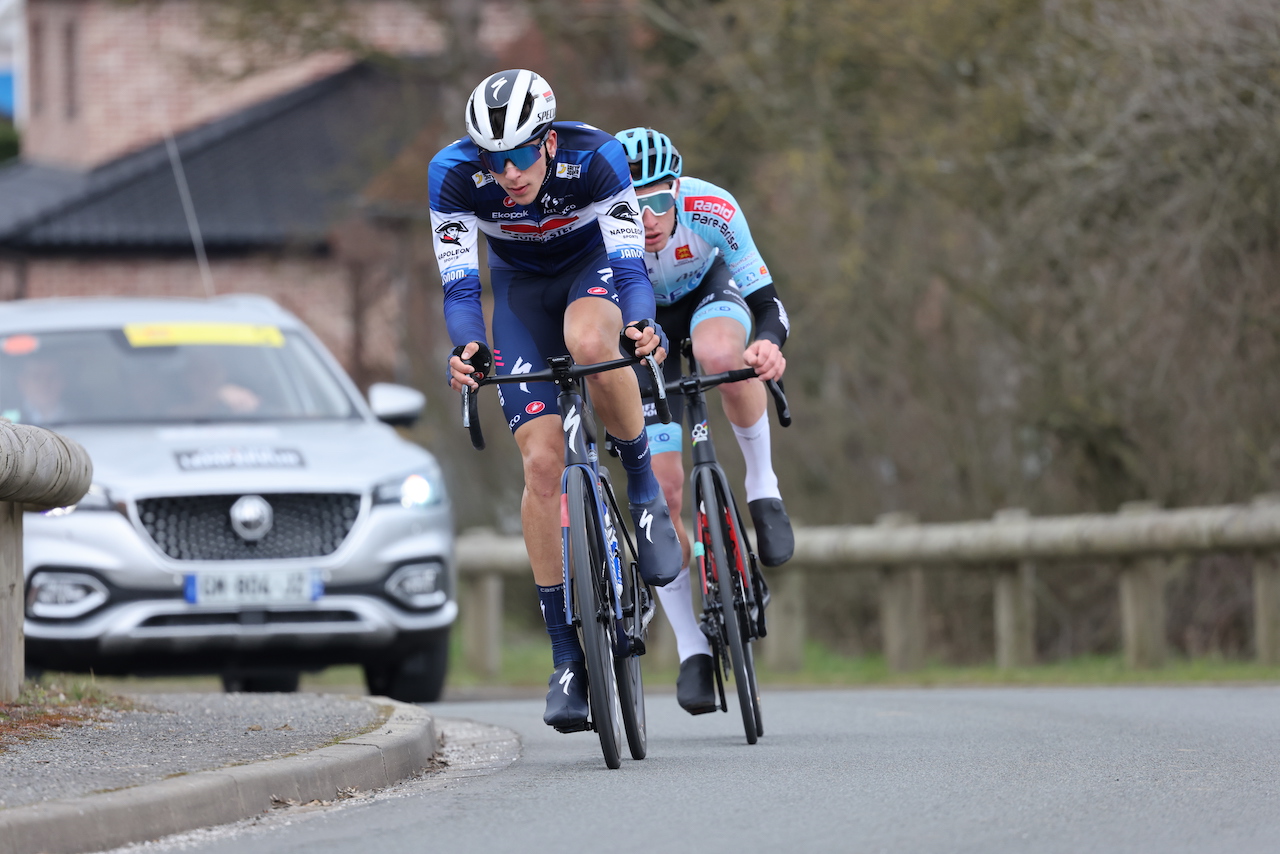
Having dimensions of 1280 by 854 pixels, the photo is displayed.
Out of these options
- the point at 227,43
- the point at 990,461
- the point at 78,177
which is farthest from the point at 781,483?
the point at 78,177

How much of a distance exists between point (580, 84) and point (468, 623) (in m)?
10.3

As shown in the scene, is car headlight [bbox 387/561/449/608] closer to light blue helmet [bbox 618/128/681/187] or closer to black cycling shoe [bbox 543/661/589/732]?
light blue helmet [bbox 618/128/681/187]

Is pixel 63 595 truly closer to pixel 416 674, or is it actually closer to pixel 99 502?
pixel 99 502

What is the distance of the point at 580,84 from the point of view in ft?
78.0

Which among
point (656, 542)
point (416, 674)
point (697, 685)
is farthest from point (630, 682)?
point (416, 674)

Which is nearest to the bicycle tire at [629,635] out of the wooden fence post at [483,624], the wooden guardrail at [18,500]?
the wooden guardrail at [18,500]

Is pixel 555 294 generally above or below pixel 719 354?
above

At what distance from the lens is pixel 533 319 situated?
7.14m

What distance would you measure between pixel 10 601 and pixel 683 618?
2.36 m

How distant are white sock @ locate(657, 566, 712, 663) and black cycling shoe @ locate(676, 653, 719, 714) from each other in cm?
4

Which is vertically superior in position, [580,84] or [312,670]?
[580,84]

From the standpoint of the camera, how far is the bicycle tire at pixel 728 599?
745 centimetres

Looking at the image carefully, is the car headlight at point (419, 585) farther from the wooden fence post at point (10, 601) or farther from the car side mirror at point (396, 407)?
the wooden fence post at point (10, 601)

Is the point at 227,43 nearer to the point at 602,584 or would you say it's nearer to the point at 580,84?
the point at 580,84
